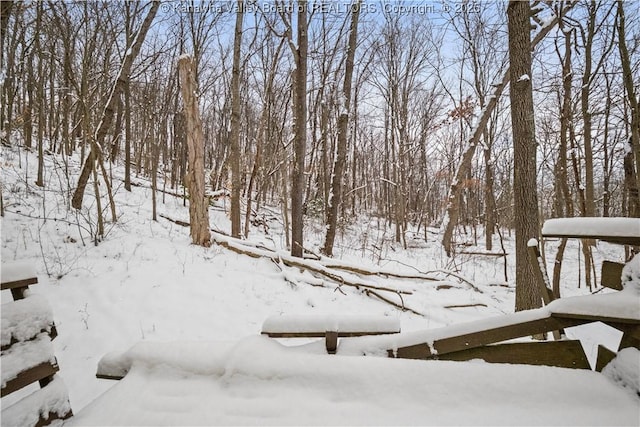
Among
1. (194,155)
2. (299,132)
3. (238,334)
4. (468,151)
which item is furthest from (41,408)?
(468,151)

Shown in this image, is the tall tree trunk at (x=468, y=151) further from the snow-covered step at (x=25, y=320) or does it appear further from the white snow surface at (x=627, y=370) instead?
the snow-covered step at (x=25, y=320)

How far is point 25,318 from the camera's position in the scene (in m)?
1.75

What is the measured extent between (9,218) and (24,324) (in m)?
6.63

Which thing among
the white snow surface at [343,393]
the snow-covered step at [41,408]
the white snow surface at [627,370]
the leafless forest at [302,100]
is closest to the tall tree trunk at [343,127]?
the leafless forest at [302,100]

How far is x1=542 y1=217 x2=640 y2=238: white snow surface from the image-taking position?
1.96 metres

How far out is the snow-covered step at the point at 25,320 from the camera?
1.67 metres

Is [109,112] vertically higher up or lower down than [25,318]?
higher up

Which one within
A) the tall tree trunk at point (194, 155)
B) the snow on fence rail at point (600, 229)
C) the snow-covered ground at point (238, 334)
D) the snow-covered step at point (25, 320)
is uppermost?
the tall tree trunk at point (194, 155)

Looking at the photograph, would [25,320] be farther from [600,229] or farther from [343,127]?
[343,127]

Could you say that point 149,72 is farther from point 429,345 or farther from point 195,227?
point 429,345

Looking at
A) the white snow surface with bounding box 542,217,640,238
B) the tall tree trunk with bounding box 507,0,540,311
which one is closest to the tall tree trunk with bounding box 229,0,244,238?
the tall tree trunk with bounding box 507,0,540,311

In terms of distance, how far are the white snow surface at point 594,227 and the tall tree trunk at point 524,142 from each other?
274cm

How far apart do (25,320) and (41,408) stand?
52cm

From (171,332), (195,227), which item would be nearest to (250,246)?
(195,227)
